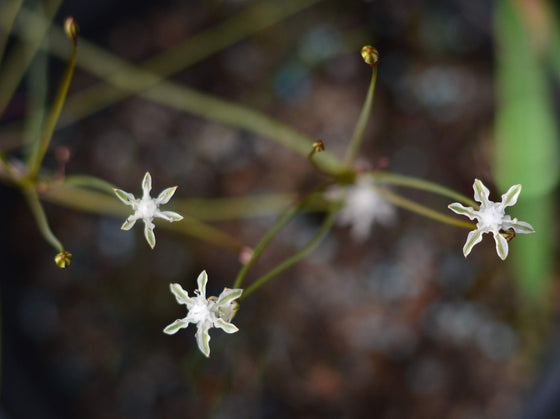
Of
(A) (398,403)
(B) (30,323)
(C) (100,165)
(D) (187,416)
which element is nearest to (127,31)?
(C) (100,165)

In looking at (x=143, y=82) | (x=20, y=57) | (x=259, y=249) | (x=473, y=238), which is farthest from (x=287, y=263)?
(x=20, y=57)

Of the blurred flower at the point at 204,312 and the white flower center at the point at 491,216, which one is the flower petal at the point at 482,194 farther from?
the blurred flower at the point at 204,312

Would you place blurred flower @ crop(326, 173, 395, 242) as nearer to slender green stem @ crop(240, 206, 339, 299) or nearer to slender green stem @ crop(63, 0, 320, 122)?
slender green stem @ crop(240, 206, 339, 299)

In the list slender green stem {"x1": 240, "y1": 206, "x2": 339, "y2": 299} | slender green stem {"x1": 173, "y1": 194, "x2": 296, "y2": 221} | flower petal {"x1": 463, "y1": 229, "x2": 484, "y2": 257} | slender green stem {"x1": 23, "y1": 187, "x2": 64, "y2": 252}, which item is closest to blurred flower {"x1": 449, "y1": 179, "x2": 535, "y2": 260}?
flower petal {"x1": 463, "y1": 229, "x2": 484, "y2": 257}

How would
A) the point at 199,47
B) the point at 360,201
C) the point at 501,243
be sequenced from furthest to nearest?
1. the point at 199,47
2. the point at 360,201
3. the point at 501,243

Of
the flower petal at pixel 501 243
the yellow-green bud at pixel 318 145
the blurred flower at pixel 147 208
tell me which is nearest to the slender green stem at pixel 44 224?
the blurred flower at pixel 147 208

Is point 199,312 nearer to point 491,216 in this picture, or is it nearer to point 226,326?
point 226,326

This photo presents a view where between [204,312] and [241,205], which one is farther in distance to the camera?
[241,205]
